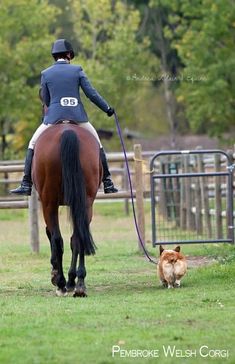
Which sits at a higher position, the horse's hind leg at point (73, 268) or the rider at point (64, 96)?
the rider at point (64, 96)

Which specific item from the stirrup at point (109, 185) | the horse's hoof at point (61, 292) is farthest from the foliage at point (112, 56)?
the horse's hoof at point (61, 292)

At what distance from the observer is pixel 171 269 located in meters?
11.4

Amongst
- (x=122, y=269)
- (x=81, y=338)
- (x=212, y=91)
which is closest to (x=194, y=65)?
(x=212, y=91)

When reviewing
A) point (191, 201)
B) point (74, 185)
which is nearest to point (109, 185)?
point (74, 185)

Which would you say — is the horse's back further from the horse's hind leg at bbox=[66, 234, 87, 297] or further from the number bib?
the horse's hind leg at bbox=[66, 234, 87, 297]

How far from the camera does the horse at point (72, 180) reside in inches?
431

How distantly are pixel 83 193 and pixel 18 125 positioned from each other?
32255 mm

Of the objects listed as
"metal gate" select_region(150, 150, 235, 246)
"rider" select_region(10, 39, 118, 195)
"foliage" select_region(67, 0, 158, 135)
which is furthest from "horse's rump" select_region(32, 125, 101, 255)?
"foliage" select_region(67, 0, 158, 135)

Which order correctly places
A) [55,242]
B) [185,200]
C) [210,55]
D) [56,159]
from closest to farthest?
1. [56,159]
2. [55,242]
3. [185,200]
4. [210,55]

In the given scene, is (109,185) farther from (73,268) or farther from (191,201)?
(191,201)

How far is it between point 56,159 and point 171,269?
1655 mm

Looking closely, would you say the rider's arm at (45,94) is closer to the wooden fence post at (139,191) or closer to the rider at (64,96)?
the rider at (64,96)

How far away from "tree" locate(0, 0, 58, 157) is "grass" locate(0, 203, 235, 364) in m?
22.1

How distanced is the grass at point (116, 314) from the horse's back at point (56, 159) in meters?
1.12
